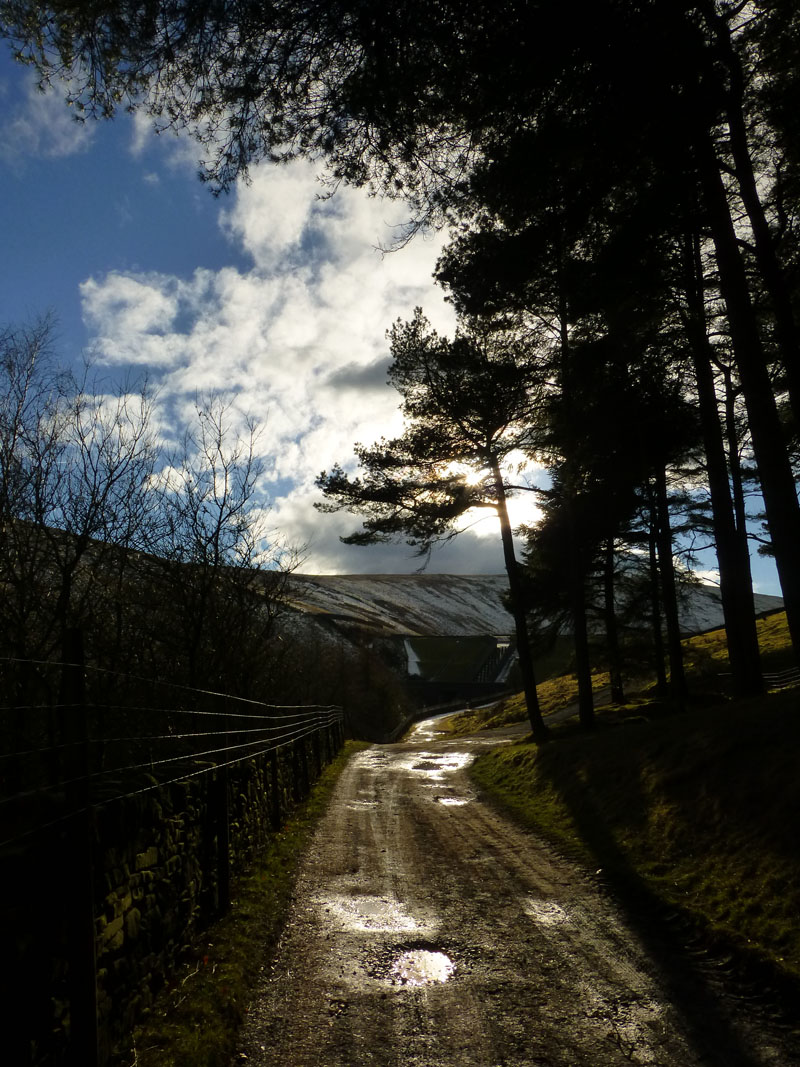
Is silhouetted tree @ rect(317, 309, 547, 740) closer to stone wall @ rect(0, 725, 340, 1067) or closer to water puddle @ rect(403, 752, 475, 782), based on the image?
water puddle @ rect(403, 752, 475, 782)

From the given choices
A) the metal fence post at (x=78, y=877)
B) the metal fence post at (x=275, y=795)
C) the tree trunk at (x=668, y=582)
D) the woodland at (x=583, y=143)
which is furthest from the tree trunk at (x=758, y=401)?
the metal fence post at (x=78, y=877)

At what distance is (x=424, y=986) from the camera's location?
4.88 m

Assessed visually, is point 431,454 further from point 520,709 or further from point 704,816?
point 520,709

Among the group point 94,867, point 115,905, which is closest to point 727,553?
point 115,905

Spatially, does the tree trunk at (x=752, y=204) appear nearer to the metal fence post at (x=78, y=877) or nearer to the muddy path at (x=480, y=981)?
the muddy path at (x=480, y=981)

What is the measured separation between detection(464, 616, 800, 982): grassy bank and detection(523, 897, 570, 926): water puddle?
0.89m

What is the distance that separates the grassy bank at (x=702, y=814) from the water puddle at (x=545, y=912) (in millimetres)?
891

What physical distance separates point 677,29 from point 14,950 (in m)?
9.91

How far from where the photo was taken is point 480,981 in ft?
16.2

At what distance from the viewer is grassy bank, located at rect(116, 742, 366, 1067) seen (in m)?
4.07

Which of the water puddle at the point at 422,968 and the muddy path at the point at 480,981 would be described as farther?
the water puddle at the point at 422,968

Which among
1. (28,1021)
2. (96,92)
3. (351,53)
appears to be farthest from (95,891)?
(351,53)

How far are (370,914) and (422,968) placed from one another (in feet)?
4.63

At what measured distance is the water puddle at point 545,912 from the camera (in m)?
6.13
